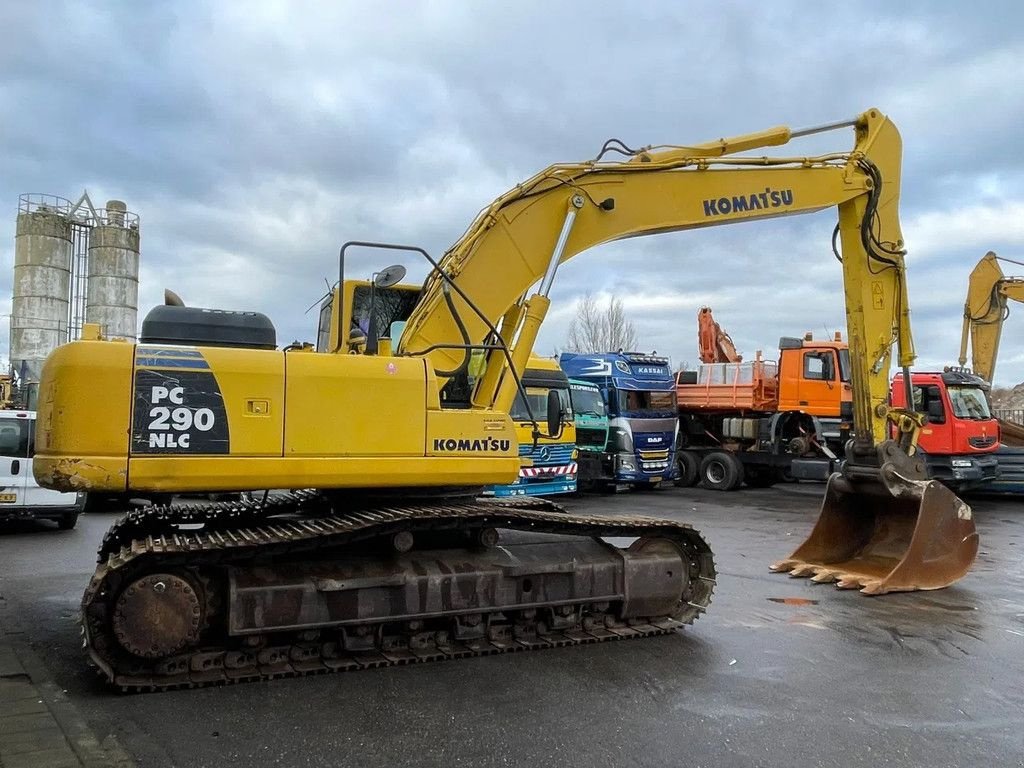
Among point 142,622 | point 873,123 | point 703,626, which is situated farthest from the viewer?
point 873,123

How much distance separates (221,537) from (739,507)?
13.0m

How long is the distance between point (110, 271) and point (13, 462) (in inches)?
969

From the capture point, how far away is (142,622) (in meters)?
5.07

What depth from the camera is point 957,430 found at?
16.8 m

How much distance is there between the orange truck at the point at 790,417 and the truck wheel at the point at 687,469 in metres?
0.03

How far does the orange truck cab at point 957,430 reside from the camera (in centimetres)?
1672

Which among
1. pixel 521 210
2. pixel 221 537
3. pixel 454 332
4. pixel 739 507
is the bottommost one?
pixel 739 507

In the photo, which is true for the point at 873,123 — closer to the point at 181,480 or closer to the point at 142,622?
the point at 181,480

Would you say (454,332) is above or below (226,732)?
above

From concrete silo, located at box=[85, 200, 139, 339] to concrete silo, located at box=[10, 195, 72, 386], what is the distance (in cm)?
96

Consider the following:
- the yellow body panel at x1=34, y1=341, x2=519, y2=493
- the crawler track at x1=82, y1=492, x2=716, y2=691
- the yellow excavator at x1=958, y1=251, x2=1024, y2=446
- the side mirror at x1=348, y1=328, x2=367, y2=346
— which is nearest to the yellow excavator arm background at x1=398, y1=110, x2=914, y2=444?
the side mirror at x1=348, y1=328, x2=367, y2=346

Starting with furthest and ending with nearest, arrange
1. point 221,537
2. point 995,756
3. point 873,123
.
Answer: point 873,123 → point 221,537 → point 995,756

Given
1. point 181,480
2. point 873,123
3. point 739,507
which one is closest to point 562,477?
point 739,507

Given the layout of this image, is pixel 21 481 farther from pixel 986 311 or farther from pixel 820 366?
pixel 986 311
